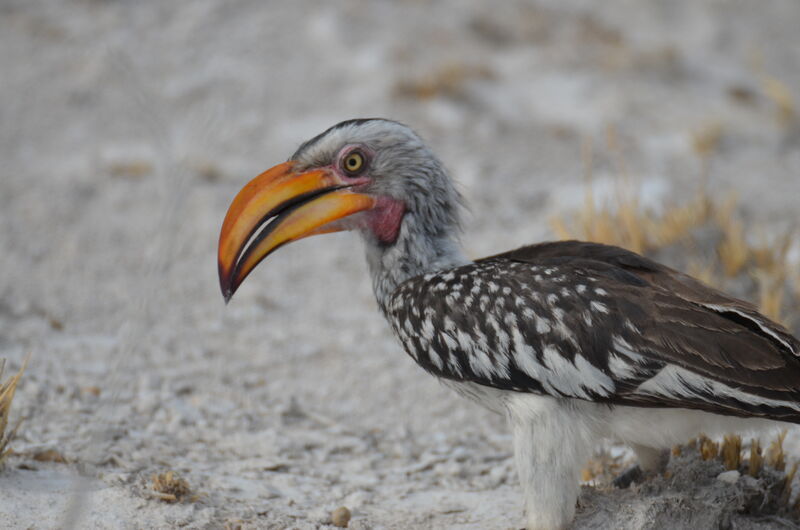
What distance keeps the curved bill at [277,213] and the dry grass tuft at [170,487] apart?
28.9 inches

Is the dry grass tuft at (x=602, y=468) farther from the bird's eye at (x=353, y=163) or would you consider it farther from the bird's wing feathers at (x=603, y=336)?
the bird's eye at (x=353, y=163)

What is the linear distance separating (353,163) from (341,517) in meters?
1.35

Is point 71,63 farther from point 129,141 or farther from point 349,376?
point 349,376

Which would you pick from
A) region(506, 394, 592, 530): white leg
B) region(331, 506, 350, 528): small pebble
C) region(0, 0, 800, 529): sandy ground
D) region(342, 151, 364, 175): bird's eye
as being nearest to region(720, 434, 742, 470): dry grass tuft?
region(0, 0, 800, 529): sandy ground

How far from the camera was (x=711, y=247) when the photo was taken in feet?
17.9

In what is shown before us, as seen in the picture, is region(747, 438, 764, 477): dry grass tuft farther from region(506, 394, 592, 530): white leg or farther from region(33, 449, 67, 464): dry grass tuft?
region(33, 449, 67, 464): dry grass tuft

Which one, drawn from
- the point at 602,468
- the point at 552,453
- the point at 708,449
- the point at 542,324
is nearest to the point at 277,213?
the point at 542,324

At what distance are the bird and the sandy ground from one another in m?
0.38

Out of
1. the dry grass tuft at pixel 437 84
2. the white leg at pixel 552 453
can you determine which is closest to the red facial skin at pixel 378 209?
the white leg at pixel 552 453

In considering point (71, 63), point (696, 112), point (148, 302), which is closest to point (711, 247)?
point (696, 112)

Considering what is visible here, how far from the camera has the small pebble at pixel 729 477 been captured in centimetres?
323

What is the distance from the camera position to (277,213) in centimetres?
328

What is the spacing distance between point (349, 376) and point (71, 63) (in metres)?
6.07

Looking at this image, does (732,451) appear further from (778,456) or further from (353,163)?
(353,163)
